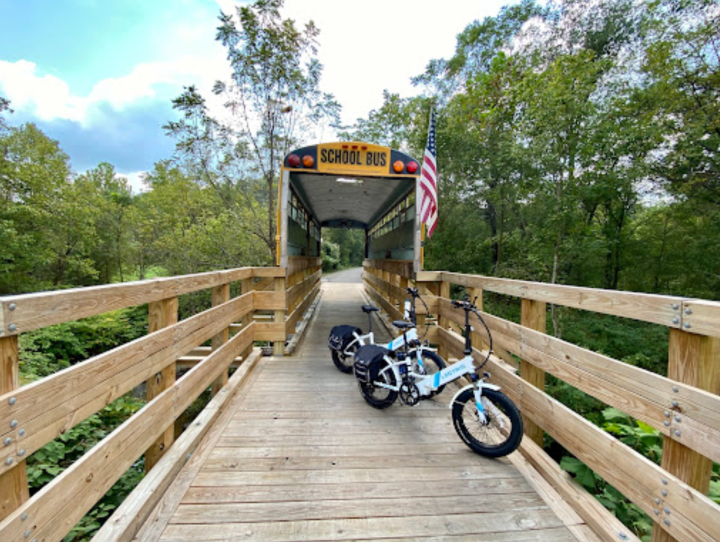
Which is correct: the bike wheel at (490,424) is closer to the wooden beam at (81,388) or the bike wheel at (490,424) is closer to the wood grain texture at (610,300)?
the wood grain texture at (610,300)

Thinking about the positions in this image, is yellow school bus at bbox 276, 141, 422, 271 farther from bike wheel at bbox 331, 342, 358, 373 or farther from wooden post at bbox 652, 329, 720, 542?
wooden post at bbox 652, 329, 720, 542

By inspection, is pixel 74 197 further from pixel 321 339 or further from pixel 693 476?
pixel 693 476

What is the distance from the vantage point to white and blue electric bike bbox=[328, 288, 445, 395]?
2.95 meters

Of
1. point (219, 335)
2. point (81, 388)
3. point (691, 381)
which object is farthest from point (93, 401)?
point (691, 381)

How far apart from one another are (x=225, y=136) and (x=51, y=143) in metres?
10.3

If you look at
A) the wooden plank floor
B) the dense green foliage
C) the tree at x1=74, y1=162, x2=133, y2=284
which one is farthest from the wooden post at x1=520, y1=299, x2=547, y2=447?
the dense green foliage

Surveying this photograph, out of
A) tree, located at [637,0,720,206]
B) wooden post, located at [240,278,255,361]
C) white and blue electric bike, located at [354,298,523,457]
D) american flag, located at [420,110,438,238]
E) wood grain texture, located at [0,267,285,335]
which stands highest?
tree, located at [637,0,720,206]

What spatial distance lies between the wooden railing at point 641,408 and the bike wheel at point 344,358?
74.9 inches

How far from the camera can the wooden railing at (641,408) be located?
1207 millimetres

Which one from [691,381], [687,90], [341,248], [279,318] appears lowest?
[279,318]

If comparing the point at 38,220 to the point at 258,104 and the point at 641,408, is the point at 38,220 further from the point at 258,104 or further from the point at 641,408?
the point at 641,408

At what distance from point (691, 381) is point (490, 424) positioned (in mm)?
1226

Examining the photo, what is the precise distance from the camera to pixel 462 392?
238 centimetres

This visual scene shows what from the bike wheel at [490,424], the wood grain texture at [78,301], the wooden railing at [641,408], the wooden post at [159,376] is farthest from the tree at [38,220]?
the wooden railing at [641,408]
